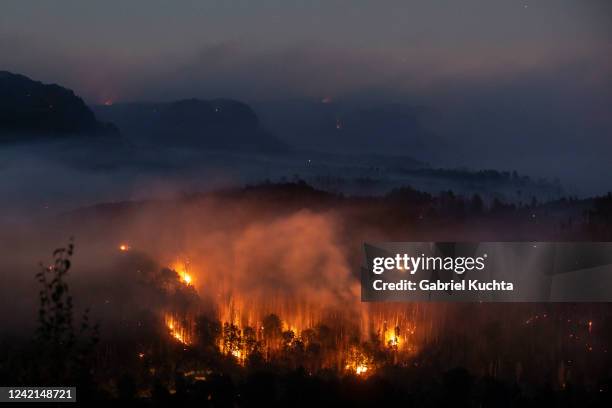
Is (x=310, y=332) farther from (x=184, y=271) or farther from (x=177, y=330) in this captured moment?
(x=184, y=271)

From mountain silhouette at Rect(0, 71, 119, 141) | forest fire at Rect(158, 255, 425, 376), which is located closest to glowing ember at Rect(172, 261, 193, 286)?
forest fire at Rect(158, 255, 425, 376)

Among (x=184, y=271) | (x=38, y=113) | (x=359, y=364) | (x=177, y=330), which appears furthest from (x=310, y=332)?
(x=38, y=113)

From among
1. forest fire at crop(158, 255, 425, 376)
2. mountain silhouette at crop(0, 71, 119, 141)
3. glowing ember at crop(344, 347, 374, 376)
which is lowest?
glowing ember at crop(344, 347, 374, 376)

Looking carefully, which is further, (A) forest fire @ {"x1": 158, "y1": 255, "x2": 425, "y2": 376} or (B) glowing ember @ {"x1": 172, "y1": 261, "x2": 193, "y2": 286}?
(B) glowing ember @ {"x1": 172, "y1": 261, "x2": 193, "y2": 286}

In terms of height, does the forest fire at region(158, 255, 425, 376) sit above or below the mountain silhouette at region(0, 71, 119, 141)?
below

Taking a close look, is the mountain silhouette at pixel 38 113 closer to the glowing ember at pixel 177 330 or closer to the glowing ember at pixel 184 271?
the glowing ember at pixel 184 271

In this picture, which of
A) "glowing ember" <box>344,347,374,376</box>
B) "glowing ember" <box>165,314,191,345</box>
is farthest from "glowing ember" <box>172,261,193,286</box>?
"glowing ember" <box>344,347,374,376</box>

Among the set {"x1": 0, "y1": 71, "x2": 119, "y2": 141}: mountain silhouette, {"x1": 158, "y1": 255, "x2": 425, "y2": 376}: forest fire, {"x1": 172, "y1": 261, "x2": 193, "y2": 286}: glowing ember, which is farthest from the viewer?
{"x1": 0, "y1": 71, "x2": 119, "y2": 141}: mountain silhouette

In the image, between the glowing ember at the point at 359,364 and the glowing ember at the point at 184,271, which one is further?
the glowing ember at the point at 184,271

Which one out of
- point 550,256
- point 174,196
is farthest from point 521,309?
point 174,196

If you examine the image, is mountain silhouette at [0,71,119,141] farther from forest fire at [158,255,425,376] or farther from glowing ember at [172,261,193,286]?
forest fire at [158,255,425,376]

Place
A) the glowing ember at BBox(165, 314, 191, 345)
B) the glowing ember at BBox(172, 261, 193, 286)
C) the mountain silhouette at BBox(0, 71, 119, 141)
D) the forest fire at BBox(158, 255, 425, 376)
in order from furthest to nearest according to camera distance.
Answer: the mountain silhouette at BBox(0, 71, 119, 141) → the glowing ember at BBox(172, 261, 193, 286) → the glowing ember at BBox(165, 314, 191, 345) → the forest fire at BBox(158, 255, 425, 376)

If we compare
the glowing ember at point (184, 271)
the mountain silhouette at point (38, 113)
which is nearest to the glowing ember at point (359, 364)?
the glowing ember at point (184, 271)
